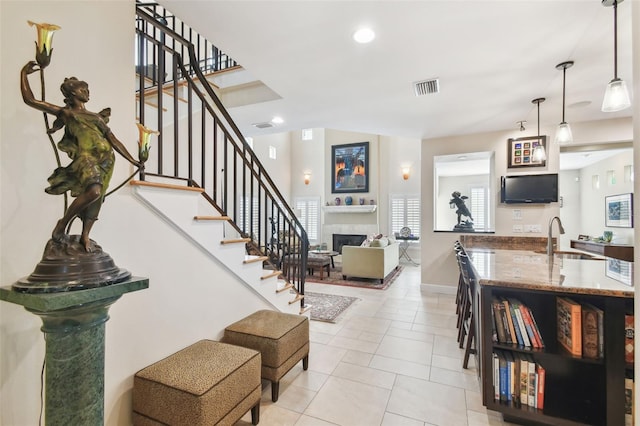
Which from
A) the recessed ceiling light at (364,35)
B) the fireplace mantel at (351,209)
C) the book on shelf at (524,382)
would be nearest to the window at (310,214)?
the fireplace mantel at (351,209)

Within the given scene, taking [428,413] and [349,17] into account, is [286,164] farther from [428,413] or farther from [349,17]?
[428,413]

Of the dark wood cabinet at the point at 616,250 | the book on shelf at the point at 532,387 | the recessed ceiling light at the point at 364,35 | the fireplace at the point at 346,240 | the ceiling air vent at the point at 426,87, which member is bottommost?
the book on shelf at the point at 532,387

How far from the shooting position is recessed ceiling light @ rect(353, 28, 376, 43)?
214 centimetres

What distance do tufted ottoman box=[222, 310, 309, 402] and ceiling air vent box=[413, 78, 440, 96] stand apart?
2624mm

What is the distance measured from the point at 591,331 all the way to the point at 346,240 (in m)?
7.69

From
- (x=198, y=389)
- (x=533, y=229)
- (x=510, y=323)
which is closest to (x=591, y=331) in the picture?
(x=510, y=323)

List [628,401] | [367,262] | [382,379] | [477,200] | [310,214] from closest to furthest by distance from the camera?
[628,401] → [382,379] → [367,262] → [477,200] → [310,214]

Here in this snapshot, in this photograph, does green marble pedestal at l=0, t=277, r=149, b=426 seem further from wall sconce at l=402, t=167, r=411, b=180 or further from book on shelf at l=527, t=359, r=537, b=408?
wall sconce at l=402, t=167, r=411, b=180

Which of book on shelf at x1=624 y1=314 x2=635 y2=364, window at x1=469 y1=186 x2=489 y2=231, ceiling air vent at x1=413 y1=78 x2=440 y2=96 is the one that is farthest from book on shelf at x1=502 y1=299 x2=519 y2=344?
window at x1=469 y1=186 x2=489 y2=231

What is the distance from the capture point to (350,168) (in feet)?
30.9

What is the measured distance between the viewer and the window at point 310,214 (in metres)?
9.91

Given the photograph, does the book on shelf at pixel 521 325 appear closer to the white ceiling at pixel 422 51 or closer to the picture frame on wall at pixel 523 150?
the white ceiling at pixel 422 51

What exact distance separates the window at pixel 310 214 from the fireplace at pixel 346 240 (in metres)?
0.74

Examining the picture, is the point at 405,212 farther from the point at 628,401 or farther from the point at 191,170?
the point at 191,170
